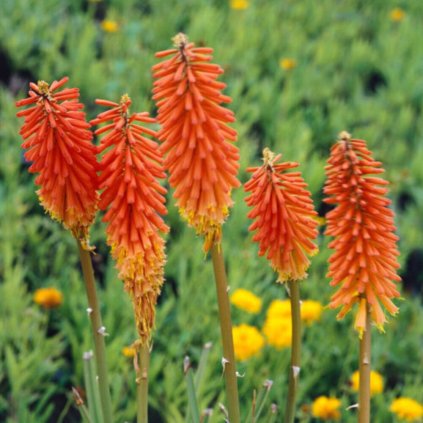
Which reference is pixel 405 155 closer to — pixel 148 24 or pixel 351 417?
pixel 148 24

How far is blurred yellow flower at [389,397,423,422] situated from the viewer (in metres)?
2.75

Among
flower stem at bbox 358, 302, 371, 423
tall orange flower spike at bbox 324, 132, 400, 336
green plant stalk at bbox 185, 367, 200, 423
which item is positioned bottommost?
green plant stalk at bbox 185, 367, 200, 423

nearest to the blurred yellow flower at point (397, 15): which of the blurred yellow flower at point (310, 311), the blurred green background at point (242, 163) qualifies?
the blurred green background at point (242, 163)

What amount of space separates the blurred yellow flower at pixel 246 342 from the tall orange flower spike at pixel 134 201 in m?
1.21

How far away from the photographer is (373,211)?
1.67 metres

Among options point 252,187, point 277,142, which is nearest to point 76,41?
point 277,142

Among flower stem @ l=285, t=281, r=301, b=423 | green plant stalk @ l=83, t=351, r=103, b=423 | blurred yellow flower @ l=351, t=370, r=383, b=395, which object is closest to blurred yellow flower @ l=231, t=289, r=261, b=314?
blurred yellow flower @ l=351, t=370, r=383, b=395

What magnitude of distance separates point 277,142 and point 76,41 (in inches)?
57.0

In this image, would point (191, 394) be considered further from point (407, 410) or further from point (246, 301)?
point (246, 301)

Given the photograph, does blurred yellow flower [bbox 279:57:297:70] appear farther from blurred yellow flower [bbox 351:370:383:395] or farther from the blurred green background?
blurred yellow flower [bbox 351:370:383:395]

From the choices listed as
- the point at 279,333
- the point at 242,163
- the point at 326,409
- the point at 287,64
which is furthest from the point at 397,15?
the point at 326,409

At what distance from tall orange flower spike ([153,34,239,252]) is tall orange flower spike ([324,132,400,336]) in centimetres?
22

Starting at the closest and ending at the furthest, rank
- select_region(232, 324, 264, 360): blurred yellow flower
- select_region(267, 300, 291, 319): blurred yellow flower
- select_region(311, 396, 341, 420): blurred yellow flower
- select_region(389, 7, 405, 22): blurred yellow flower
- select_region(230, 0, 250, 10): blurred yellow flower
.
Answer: select_region(311, 396, 341, 420): blurred yellow flower, select_region(232, 324, 264, 360): blurred yellow flower, select_region(267, 300, 291, 319): blurred yellow flower, select_region(230, 0, 250, 10): blurred yellow flower, select_region(389, 7, 405, 22): blurred yellow flower

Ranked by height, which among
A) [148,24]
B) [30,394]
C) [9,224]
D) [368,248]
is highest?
→ [148,24]
